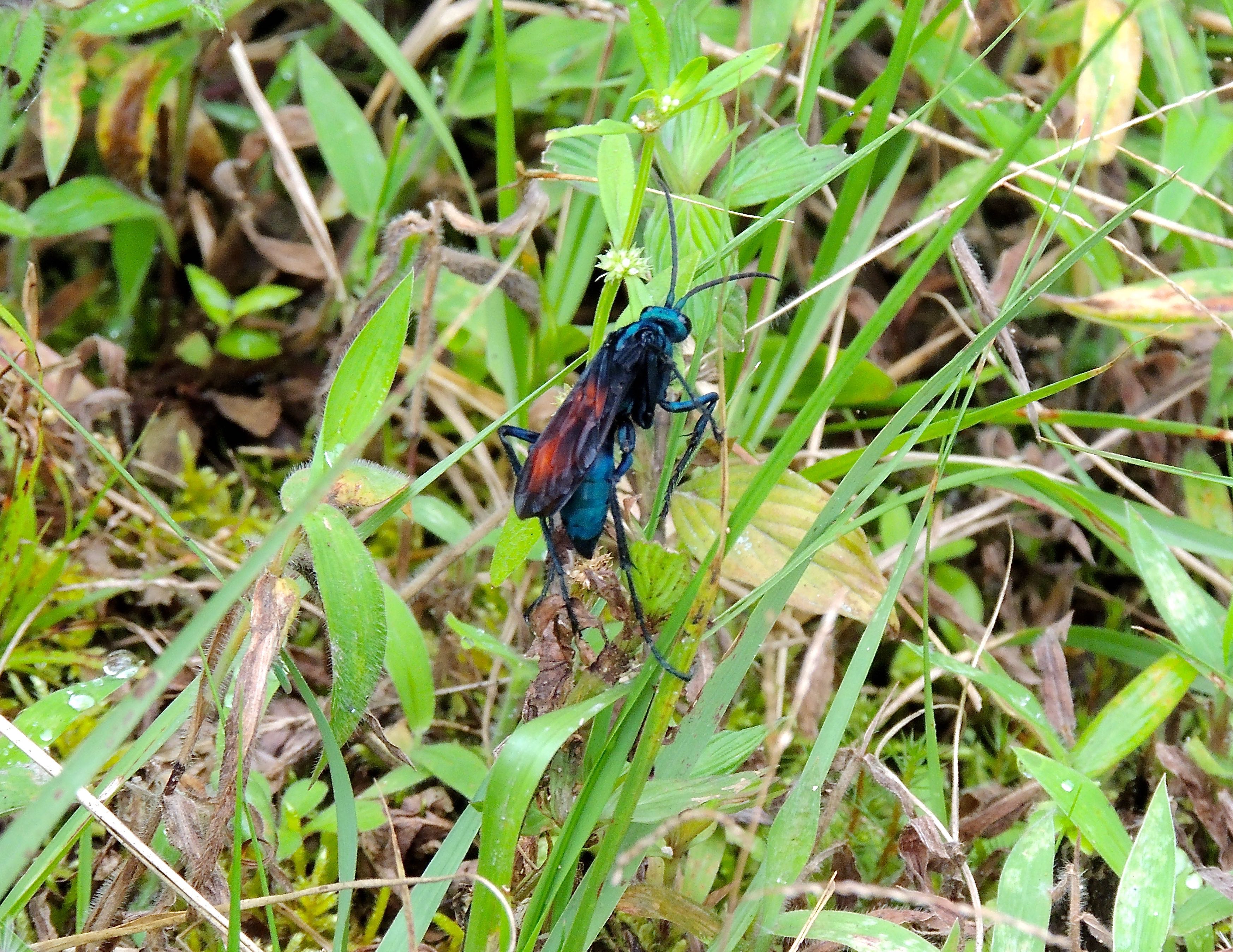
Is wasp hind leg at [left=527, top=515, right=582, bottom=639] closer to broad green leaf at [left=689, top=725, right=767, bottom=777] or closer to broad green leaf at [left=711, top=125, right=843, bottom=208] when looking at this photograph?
broad green leaf at [left=689, top=725, right=767, bottom=777]

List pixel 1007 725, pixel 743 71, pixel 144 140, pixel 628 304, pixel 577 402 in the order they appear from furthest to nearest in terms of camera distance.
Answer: pixel 144 140 → pixel 1007 725 → pixel 628 304 → pixel 577 402 → pixel 743 71

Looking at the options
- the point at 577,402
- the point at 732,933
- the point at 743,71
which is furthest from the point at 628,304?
the point at 732,933

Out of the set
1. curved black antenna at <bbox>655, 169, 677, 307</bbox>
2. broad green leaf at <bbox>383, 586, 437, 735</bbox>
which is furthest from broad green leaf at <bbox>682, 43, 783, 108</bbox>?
broad green leaf at <bbox>383, 586, 437, 735</bbox>

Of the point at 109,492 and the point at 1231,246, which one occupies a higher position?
the point at 1231,246

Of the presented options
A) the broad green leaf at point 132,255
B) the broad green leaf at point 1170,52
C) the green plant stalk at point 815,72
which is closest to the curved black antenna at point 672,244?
the green plant stalk at point 815,72

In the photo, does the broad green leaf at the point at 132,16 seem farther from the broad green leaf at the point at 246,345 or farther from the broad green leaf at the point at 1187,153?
the broad green leaf at the point at 1187,153

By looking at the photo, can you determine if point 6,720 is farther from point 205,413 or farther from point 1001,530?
point 1001,530
